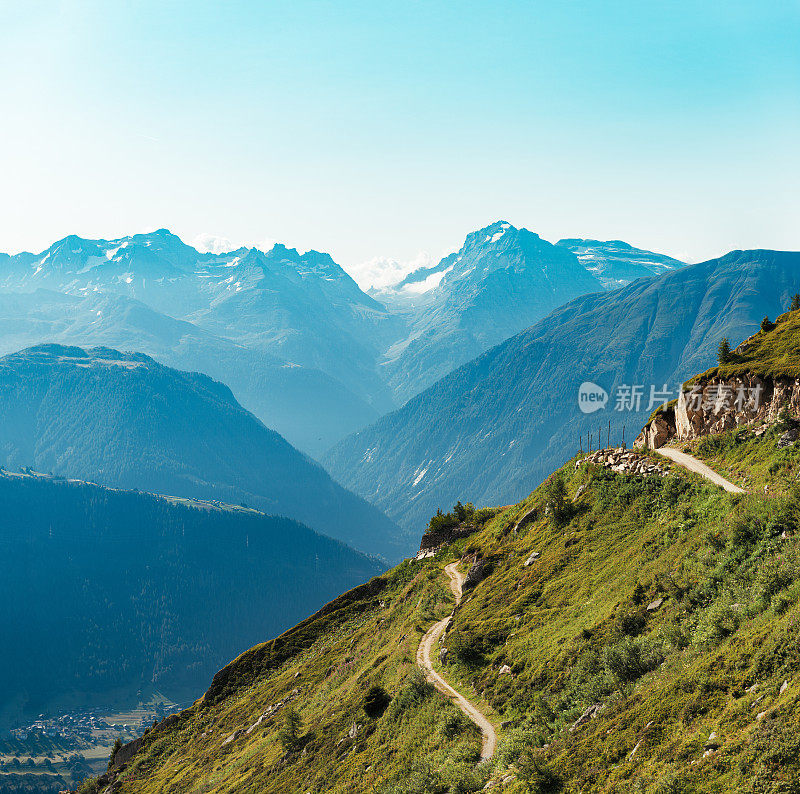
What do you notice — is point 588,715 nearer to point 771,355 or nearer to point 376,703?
point 376,703

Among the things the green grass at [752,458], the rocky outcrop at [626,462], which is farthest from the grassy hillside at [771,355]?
the rocky outcrop at [626,462]

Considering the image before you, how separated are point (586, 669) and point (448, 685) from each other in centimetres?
1546

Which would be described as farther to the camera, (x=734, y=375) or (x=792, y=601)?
(x=734, y=375)

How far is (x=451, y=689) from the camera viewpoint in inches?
2041

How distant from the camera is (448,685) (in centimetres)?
5291

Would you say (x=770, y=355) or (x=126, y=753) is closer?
A: (x=770, y=355)

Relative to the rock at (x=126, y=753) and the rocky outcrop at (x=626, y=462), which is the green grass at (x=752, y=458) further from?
the rock at (x=126, y=753)

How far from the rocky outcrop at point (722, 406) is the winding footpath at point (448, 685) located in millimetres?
31590

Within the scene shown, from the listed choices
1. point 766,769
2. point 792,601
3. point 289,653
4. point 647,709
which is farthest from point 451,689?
point 289,653

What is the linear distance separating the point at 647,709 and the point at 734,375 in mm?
53867

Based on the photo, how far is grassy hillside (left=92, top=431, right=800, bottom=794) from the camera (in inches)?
1075

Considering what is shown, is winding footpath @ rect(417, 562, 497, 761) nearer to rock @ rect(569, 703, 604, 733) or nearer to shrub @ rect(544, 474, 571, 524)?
rock @ rect(569, 703, 604, 733)

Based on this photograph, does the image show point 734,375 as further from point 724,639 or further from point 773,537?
point 724,639

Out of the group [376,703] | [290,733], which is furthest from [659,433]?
[290,733]
